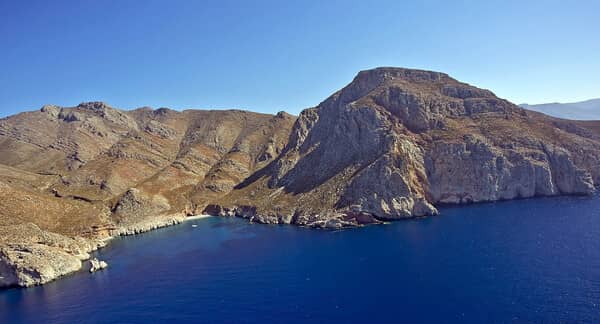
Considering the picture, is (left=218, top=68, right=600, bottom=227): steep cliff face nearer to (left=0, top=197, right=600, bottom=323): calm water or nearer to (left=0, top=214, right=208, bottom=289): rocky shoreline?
(left=0, top=197, right=600, bottom=323): calm water

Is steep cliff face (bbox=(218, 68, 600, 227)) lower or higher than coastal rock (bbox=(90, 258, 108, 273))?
higher

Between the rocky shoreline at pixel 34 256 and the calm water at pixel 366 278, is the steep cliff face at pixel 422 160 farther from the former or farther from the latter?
the rocky shoreline at pixel 34 256

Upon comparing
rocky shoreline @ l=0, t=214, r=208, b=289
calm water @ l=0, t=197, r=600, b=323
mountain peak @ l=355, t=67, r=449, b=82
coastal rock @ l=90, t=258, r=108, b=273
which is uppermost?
mountain peak @ l=355, t=67, r=449, b=82

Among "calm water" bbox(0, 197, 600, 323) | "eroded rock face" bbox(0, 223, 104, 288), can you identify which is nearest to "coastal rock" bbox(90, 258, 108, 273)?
"calm water" bbox(0, 197, 600, 323)

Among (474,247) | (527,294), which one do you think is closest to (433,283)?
(527,294)

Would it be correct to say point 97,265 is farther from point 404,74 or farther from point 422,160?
point 404,74

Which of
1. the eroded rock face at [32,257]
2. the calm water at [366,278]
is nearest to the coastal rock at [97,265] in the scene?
the calm water at [366,278]
